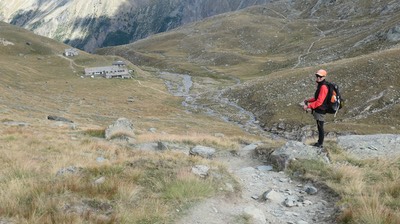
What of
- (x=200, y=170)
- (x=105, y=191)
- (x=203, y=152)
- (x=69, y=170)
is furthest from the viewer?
(x=203, y=152)

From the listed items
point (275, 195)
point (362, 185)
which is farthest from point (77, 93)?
point (362, 185)

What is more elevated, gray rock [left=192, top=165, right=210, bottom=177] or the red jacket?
the red jacket

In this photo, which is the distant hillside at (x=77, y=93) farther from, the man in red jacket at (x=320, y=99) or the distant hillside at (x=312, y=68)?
the man in red jacket at (x=320, y=99)

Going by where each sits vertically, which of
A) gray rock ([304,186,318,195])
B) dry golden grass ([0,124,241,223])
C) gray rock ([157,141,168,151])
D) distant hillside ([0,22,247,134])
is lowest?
distant hillside ([0,22,247,134])

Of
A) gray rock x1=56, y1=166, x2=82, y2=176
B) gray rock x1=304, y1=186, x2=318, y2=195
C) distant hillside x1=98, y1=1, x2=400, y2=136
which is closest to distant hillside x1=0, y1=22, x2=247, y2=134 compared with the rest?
distant hillside x1=98, y1=1, x2=400, y2=136

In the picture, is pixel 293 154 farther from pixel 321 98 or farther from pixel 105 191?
pixel 105 191

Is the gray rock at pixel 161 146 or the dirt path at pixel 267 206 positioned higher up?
the dirt path at pixel 267 206

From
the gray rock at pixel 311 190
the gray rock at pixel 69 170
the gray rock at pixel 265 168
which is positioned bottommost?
the gray rock at pixel 69 170

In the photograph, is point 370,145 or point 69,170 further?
point 370,145

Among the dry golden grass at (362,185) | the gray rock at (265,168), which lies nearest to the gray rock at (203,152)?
the gray rock at (265,168)

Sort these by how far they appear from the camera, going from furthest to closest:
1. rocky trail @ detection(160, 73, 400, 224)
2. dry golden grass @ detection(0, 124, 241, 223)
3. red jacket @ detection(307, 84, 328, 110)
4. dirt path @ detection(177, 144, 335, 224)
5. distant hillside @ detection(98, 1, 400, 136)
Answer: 1. distant hillside @ detection(98, 1, 400, 136)
2. red jacket @ detection(307, 84, 328, 110)
3. rocky trail @ detection(160, 73, 400, 224)
4. dirt path @ detection(177, 144, 335, 224)
5. dry golden grass @ detection(0, 124, 241, 223)

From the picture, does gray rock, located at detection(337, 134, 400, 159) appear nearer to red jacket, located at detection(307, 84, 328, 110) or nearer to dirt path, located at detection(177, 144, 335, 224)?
red jacket, located at detection(307, 84, 328, 110)

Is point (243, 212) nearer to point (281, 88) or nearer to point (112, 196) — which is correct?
point (112, 196)

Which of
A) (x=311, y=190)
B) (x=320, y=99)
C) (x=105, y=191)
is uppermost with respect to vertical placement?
(x=320, y=99)
